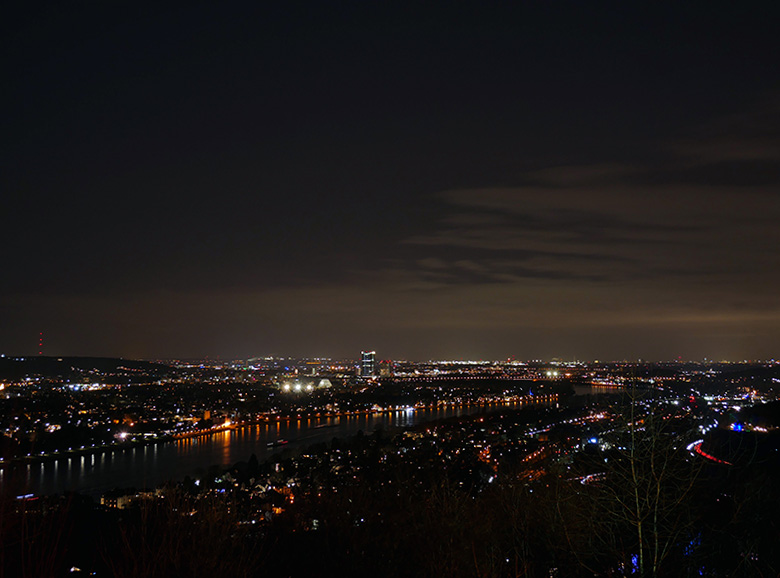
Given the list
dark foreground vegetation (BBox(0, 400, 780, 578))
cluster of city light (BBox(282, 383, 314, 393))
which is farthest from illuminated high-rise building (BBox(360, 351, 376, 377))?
dark foreground vegetation (BBox(0, 400, 780, 578))

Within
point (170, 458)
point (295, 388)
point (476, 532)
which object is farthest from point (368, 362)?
point (476, 532)

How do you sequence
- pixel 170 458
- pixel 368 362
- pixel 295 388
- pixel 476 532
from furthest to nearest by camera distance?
1. pixel 368 362
2. pixel 295 388
3. pixel 170 458
4. pixel 476 532

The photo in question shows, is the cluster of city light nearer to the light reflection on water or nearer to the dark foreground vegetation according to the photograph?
the light reflection on water

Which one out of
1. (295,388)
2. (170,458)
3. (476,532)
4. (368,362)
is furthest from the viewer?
(368,362)

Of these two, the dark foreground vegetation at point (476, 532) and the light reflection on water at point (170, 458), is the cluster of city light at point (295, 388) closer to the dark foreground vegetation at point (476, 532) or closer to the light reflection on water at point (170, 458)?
the light reflection on water at point (170, 458)

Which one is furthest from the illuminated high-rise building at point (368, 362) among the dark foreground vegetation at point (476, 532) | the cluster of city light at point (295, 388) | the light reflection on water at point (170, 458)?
the dark foreground vegetation at point (476, 532)

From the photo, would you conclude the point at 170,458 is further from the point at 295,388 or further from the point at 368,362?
the point at 368,362

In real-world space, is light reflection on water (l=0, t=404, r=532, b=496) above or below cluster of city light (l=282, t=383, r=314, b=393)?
above
